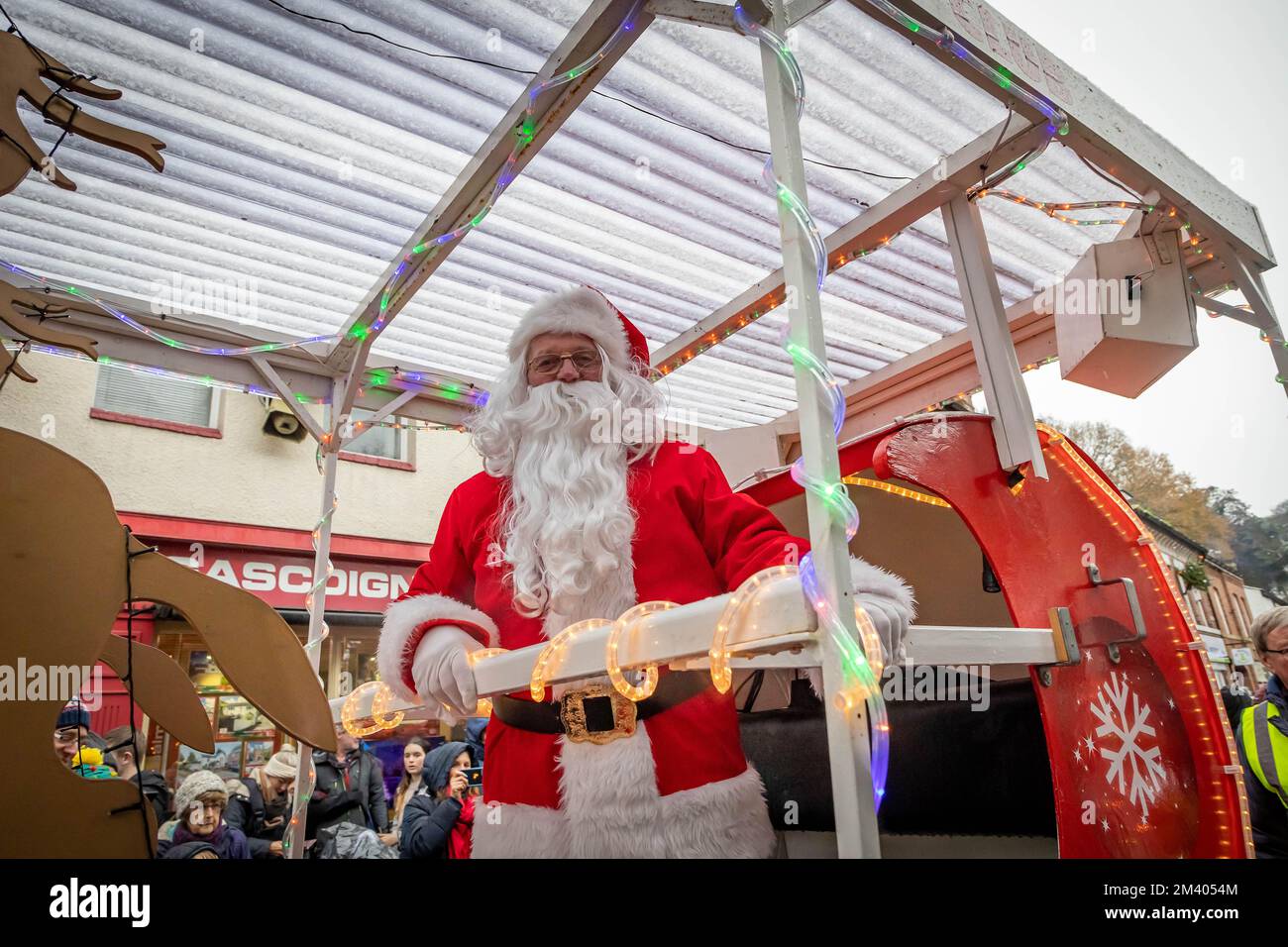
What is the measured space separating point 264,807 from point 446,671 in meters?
3.61

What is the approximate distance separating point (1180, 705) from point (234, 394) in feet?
28.5

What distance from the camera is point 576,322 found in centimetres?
229

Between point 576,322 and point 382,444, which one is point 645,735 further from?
point 382,444

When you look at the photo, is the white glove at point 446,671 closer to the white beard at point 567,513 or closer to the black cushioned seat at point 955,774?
the white beard at point 567,513

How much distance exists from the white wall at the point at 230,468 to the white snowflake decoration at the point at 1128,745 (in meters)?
7.04

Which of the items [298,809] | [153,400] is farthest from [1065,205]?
[153,400]

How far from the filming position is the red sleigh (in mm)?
1917

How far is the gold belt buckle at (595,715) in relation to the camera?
1642 millimetres

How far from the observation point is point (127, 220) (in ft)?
9.77

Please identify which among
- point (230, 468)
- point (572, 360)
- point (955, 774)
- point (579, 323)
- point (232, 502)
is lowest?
point (955, 774)

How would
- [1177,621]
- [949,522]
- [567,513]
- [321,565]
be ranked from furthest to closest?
[321,565]
[949,522]
[1177,621]
[567,513]

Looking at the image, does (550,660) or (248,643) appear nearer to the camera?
(248,643)

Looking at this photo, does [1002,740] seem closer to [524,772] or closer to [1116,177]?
[524,772]

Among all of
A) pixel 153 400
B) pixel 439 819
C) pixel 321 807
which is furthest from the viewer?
pixel 153 400
